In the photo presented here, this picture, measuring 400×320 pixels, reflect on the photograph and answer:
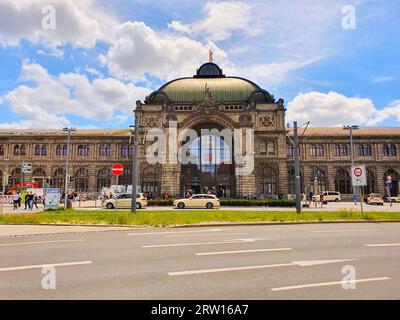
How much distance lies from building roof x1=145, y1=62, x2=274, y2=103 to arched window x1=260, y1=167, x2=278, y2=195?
13.9 metres

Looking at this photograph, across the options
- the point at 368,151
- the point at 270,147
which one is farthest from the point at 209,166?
the point at 368,151

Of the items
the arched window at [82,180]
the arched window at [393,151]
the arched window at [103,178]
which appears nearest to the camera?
the arched window at [393,151]

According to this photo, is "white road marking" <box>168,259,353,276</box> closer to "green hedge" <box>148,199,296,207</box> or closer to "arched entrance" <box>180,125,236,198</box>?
"green hedge" <box>148,199,296,207</box>

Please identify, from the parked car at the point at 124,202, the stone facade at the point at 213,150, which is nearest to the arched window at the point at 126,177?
the stone facade at the point at 213,150

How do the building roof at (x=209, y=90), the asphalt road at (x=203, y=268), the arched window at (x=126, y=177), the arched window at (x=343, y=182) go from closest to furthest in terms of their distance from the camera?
1. the asphalt road at (x=203, y=268)
2. the building roof at (x=209, y=90)
3. the arched window at (x=343, y=182)
4. the arched window at (x=126, y=177)

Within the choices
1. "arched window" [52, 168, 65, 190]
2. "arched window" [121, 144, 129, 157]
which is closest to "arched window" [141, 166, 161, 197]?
"arched window" [121, 144, 129, 157]

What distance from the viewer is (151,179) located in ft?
184

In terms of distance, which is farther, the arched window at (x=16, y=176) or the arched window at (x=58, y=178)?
the arched window at (x=58, y=178)

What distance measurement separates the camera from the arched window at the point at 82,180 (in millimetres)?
61750

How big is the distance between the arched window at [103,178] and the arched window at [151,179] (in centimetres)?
980

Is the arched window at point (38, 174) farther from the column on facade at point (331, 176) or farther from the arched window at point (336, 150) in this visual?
the arched window at point (336, 150)
